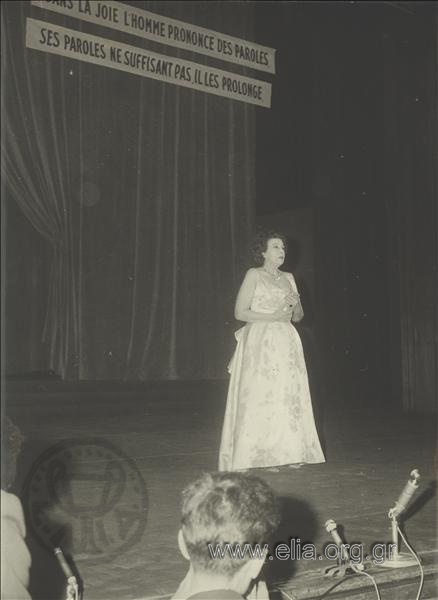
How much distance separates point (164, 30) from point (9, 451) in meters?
5.36

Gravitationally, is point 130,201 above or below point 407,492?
above

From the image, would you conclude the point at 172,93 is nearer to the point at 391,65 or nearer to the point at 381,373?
the point at 391,65

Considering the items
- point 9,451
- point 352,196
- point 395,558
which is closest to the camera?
point 9,451

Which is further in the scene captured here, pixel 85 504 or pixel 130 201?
pixel 130 201

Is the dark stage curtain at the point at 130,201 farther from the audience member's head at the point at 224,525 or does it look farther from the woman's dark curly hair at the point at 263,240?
the audience member's head at the point at 224,525

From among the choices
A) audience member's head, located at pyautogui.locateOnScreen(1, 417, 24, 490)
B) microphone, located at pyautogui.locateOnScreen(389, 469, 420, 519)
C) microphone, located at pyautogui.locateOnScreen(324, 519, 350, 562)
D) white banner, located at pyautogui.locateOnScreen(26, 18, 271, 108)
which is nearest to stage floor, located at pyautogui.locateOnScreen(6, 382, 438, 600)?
microphone, located at pyautogui.locateOnScreen(324, 519, 350, 562)

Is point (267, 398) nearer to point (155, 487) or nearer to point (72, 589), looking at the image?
point (155, 487)

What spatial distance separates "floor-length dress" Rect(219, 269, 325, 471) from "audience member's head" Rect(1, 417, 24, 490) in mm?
2570

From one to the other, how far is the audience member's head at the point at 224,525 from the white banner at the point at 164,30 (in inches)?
196

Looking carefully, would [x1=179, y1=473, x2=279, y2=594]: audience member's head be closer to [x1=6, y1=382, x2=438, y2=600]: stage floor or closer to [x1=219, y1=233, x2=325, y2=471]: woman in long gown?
[x1=6, y1=382, x2=438, y2=600]: stage floor

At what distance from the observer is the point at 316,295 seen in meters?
8.52

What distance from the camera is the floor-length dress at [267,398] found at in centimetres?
419

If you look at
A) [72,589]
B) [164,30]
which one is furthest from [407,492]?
[164,30]

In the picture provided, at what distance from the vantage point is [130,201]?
7297 mm
